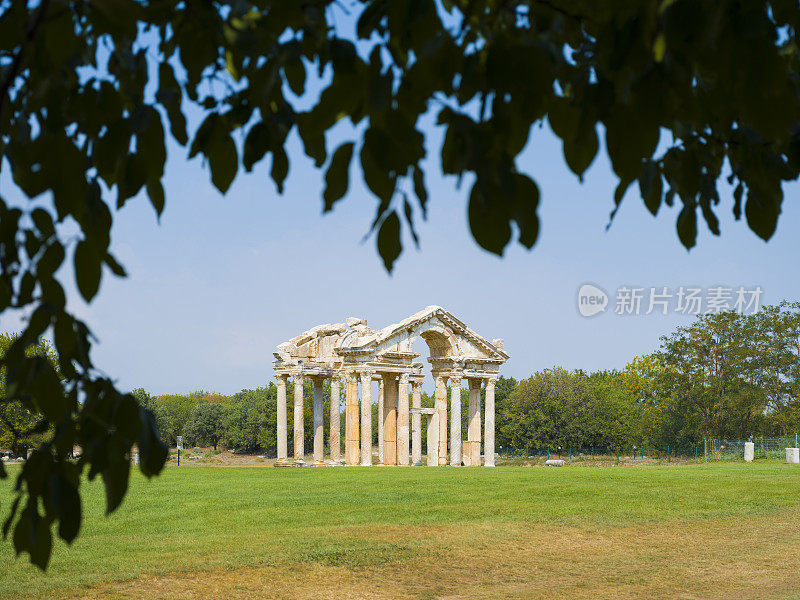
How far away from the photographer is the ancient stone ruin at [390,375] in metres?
42.7

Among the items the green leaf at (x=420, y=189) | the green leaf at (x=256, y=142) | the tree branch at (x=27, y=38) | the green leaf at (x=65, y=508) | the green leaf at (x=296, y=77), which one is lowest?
the green leaf at (x=65, y=508)

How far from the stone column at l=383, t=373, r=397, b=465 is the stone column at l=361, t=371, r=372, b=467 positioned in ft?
5.64

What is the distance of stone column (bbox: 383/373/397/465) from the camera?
44.5 meters

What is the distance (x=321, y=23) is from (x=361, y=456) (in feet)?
135

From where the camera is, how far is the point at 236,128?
3.26 metres

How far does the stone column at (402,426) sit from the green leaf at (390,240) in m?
41.5

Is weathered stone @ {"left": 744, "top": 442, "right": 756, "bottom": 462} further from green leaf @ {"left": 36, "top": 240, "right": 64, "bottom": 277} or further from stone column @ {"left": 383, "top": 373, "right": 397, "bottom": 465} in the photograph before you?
green leaf @ {"left": 36, "top": 240, "right": 64, "bottom": 277}

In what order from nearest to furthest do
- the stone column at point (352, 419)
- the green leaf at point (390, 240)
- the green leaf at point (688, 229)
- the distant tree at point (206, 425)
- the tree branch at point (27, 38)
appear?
the green leaf at point (390, 240)
the tree branch at point (27, 38)
the green leaf at point (688, 229)
the stone column at point (352, 419)
the distant tree at point (206, 425)

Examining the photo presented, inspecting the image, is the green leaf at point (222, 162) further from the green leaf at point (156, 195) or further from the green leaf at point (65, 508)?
the green leaf at point (65, 508)

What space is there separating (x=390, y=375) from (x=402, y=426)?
284 cm

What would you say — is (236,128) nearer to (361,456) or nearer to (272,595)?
(272,595)

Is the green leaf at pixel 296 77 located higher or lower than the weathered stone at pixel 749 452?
higher

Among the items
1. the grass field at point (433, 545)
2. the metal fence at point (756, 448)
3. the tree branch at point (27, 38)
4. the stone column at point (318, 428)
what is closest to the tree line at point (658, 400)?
the metal fence at point (756, 448)

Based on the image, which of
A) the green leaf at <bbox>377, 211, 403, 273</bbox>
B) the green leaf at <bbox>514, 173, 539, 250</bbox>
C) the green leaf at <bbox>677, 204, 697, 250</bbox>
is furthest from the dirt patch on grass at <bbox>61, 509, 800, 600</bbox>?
the green leaf at <bbox>514, 173, 539, 250</bbox>
